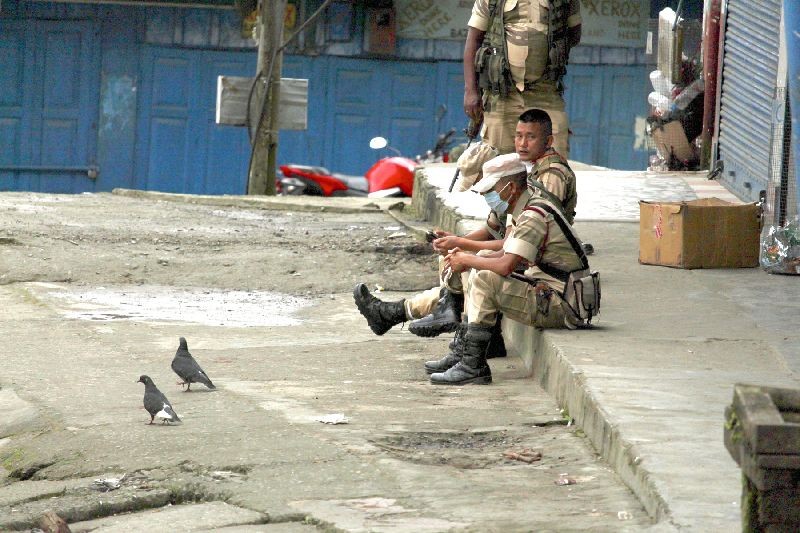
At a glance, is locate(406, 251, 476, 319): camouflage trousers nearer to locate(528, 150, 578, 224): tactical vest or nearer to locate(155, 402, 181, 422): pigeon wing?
locate(528, 150, 578, 224): tactical vest

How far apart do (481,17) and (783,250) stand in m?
2.09

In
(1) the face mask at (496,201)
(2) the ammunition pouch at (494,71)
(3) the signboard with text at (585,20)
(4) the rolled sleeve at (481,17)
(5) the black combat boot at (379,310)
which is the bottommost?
(5) the black combat boot at (379,310)

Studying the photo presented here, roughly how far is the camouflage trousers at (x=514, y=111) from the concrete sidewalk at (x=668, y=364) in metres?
0.85

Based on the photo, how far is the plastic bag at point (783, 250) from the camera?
7.56m

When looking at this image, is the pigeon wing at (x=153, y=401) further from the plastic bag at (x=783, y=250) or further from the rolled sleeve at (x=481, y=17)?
the plastic bag at (x=783, y=250)

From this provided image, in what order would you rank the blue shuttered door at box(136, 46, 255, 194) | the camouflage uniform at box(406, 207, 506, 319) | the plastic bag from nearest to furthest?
the camouflage uniform at box(406, 207, 506, 319)
the plastic bag
the blue shuttered door at box(136, 46, 255, 194)

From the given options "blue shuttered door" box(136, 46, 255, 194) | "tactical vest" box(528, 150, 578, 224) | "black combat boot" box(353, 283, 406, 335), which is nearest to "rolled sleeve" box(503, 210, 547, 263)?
"tactical vest" box(528, 150, 578, 224)

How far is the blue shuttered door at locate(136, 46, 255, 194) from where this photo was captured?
17812 mm

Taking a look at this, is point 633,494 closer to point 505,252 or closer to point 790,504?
point 790,504

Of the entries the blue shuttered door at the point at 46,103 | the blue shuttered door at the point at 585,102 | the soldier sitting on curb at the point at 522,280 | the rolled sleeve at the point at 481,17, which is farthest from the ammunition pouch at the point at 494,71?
the blue shuttered door at the point at 46,103

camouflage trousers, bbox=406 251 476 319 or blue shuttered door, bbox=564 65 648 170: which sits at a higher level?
blue shuttered door, bbox=564 65 648 170

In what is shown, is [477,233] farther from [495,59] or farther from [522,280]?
[495,59]

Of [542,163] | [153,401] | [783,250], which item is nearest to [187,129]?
[783,250]

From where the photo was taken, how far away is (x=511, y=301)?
19.2ft
